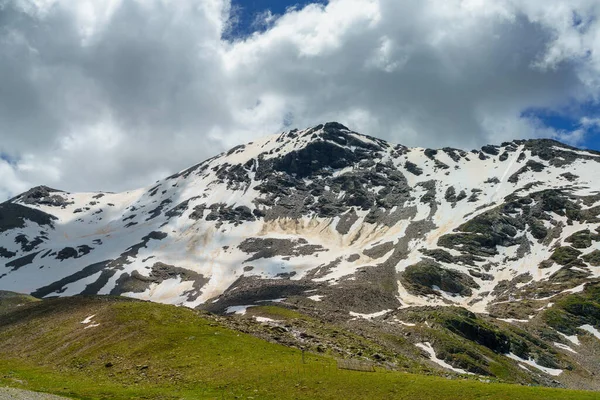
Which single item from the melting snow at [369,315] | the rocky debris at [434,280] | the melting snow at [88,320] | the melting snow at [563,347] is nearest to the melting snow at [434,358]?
the melting snow at [369,315]

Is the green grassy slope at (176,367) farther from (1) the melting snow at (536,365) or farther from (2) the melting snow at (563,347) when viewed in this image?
(2) the melting snow at (563,347)

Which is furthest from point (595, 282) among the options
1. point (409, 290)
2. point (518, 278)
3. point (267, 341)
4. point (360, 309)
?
point (267, 341)

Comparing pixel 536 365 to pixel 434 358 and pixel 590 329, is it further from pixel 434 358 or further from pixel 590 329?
pixel 590 329

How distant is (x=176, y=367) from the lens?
51656 mm

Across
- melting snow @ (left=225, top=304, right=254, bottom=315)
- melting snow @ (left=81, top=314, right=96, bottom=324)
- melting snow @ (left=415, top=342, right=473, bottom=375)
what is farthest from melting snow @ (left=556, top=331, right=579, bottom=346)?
melting snow @ (left=81, top=314, right=96, bottom=324)

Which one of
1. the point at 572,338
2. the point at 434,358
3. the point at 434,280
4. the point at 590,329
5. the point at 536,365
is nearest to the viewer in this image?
the point at 434,358

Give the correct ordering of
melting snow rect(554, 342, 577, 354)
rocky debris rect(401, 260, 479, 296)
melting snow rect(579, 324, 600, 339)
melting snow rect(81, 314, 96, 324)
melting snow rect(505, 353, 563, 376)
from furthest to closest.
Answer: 1. rocky debris rect(401, 260, 479, 296)
2. melting snow rect(579, 324, 600, 339)
3. melting snow rect(554, 342, 577, 354)
4. melting snow rect(505, 353, 563, 376)
5. melting snow rect(81, 314, 96, 324)

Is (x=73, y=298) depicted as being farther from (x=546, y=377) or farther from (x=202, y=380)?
(x=546, y=377)

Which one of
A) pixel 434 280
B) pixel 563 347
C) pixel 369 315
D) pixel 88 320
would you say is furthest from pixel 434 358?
pixel 434 280

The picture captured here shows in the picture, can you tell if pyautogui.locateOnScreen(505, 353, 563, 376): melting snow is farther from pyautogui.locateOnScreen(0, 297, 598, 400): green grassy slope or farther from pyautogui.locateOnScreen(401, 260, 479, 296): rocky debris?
pyautogui.locateOnScreen(0, 297, 598, 400): green grassy slope

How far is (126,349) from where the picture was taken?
59250mm

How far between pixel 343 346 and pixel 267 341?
1489 centimetres

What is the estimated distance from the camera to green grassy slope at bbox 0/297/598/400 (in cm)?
4269

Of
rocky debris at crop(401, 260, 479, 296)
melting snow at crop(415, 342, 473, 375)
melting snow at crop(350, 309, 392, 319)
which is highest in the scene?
rocky debris at crop(401, 260, 479, 296)
